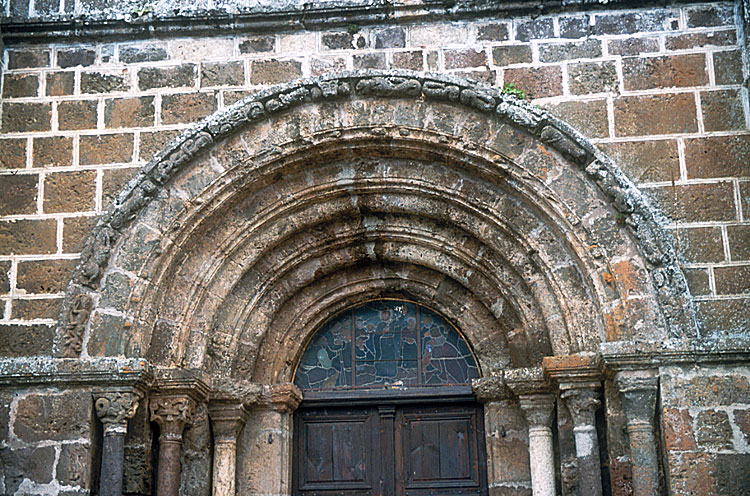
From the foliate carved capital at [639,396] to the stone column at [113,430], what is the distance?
3.13 metres

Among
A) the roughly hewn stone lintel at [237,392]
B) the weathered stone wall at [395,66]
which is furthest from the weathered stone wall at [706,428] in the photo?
the roughly hewn stone lintel at [237,392]

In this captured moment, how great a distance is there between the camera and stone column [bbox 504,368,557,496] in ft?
22.3

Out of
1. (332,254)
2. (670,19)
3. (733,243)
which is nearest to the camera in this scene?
(733,243)

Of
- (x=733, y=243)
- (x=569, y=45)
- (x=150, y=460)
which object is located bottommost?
(x=150, y=460)

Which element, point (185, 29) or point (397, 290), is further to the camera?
point (397, 290)

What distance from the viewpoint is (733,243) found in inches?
255

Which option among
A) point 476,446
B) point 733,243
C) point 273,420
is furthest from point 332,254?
Answer: point 733,243

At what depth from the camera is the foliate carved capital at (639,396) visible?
6.16m

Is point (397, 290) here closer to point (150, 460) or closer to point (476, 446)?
point (476, 446)

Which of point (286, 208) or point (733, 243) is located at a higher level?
point (286, 208)

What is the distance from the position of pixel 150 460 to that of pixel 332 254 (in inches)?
78.4

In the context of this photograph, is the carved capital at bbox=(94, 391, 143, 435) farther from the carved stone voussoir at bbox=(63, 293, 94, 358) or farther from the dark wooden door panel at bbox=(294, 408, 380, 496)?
the dark wooden door panel at bbox=(294, 408, 380, 496)

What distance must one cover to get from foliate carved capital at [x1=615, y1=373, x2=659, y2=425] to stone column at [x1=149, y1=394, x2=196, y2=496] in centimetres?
287

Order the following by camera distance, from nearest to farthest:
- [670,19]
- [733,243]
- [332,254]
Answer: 1. [733,243]
2. [670,19]
3. [332,254]
